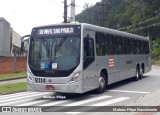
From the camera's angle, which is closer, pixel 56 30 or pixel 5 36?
pixel 56 30

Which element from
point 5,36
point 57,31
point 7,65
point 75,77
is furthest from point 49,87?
point 5,36

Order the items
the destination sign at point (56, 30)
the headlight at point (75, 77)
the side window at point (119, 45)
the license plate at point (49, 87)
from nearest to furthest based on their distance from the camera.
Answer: the headlight at point (75, 77), the license plate at point (49, 87), the destination sign at point (56, 30), the side window at point (119, 45)

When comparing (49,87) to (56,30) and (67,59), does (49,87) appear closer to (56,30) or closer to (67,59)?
(67,59)

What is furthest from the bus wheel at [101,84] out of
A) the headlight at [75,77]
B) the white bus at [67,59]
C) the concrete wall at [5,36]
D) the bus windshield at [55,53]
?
the concrete wall at [5,36]

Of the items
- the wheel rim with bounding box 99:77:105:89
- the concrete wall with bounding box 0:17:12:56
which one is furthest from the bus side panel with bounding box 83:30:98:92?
the concrete wall with bounding box 0:17:12:56

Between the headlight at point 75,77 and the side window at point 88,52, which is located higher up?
the side window at point 88,52

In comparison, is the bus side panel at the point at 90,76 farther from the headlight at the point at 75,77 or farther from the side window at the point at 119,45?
the side window at the point at 119,45

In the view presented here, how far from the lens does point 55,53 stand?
14.8 meters

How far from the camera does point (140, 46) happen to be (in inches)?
976

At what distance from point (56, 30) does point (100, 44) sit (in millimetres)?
2590

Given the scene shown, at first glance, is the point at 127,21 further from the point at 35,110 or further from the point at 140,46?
the point at 35,110

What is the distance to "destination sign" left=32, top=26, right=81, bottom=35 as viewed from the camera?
1499cm

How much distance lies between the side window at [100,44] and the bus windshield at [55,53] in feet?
6.31

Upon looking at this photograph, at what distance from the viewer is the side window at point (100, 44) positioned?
16.5 meters
